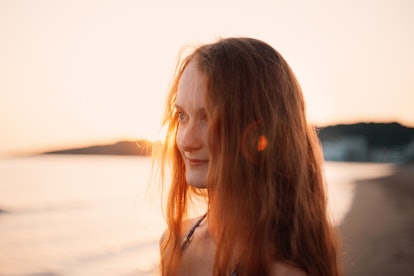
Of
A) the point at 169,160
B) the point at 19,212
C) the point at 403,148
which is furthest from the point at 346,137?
the point at 169,160

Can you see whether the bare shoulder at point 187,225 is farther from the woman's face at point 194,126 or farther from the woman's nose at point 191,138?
the woman's nose at point 191,138

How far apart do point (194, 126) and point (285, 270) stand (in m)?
0.57

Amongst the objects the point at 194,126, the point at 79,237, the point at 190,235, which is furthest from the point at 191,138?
the point at 79,237

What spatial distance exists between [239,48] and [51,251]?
33.8 feet

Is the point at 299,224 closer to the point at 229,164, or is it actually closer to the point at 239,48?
the point at 229,164

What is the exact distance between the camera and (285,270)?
1.48 meters

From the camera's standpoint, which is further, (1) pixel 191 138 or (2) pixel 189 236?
(2) pixel 189 236

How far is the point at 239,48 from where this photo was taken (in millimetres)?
1680

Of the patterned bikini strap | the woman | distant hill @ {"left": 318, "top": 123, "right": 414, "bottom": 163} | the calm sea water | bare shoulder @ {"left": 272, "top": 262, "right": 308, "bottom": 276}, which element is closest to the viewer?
bare shoulder @ {"left": 272, "top": 262, "right": 308, "bottom": 276}

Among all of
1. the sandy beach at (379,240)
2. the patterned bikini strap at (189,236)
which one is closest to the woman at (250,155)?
the patterned bikini strap at (189,236)

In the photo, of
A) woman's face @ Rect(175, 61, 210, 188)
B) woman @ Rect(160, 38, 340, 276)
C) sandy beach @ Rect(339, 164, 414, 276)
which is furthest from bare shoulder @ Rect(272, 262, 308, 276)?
sandy beach @ Rect(339, 164, 414, 276)

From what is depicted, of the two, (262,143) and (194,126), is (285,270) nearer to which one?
(262,143)

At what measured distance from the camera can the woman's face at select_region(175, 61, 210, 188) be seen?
5.45 ft

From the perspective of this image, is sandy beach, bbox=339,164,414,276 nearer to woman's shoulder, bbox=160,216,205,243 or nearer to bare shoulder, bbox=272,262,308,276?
woman's shoulder, bbox=160,216,205,243
